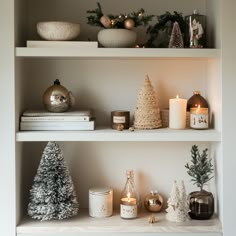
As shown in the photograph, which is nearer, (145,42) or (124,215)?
(124,215)

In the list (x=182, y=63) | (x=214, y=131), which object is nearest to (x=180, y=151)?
(x=214, y=131)

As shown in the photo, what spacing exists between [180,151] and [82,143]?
1.45ft

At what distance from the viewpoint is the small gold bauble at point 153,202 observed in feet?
6.79

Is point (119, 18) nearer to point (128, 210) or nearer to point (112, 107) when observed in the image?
point (112, 107)

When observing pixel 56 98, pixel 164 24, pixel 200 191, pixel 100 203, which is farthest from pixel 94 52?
pixel 200 191

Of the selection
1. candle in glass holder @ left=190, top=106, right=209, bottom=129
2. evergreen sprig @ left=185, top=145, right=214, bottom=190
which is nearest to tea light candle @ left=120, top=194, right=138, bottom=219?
evergreen sprig @ left=185, top=145, right=214, bottom=190

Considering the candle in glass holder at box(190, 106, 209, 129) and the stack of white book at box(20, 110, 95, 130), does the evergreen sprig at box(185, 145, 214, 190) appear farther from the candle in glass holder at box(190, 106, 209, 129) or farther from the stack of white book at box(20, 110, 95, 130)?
the stack of white book at box(20, 110, 95, 130)

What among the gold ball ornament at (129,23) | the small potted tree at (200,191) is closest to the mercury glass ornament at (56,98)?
the gold ball ornament at (129,23)

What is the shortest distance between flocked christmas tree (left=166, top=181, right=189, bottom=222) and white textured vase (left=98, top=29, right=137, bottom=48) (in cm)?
62

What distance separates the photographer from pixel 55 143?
6.51ft

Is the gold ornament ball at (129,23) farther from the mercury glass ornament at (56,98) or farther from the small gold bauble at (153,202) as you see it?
the small gold bauble at (153,202)

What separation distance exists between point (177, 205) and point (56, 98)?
2.18 ft

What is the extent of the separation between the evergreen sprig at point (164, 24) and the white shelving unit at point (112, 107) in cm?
9

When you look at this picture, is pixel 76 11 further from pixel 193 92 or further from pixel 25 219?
pixel 25 219
